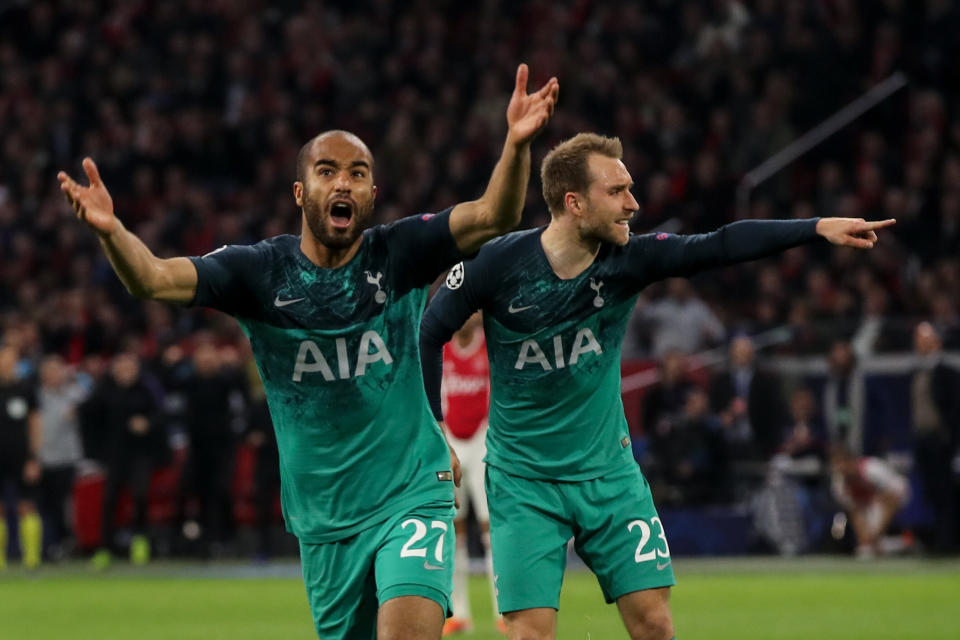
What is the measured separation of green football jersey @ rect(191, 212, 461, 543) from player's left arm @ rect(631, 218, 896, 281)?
4.07ft

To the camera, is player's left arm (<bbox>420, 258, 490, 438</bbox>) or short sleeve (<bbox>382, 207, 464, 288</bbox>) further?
player's left arm (<bbox>420, 258, 490, 438</bbox>)

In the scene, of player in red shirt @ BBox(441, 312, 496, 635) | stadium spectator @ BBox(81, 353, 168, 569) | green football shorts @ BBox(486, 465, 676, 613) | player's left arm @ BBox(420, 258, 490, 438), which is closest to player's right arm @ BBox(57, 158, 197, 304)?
player's left arm @ BBox(420, 258, 490, 438)

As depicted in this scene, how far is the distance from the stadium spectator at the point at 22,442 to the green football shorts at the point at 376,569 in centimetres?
1384

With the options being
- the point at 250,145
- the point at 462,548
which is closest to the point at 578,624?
the point at 462,548

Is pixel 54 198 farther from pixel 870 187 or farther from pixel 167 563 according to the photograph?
pixel 870 187

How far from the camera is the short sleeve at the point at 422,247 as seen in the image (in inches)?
233

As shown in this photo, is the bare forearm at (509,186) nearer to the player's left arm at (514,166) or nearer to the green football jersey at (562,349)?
the player's left arm at (514,166)

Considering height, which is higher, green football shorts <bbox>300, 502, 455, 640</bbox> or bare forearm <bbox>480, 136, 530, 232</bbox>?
bare forearm <bbox>480, 136, 530, 232</bbox>

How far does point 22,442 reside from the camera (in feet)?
63.3

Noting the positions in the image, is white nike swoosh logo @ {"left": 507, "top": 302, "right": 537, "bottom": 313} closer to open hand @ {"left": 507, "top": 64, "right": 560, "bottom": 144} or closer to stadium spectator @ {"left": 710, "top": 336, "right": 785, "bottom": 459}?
A: open hand @ {"left": 507, "top": 64, "right": 560, "bottom": 144}

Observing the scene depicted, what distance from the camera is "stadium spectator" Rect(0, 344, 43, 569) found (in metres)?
19.2

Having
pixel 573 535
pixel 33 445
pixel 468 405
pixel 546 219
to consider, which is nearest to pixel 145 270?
pixel 573 535

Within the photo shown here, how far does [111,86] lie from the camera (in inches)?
1053

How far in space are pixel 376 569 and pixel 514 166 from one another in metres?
1.56
